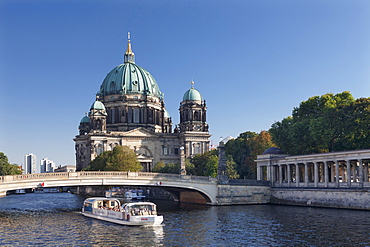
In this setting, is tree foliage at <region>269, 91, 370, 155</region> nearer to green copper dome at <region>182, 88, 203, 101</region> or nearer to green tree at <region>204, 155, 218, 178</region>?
green tree at <region>204, 155, 218, 178</region>

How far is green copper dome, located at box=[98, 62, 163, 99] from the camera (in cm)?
15950

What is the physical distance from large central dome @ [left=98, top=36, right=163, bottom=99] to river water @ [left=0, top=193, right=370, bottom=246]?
95254mm

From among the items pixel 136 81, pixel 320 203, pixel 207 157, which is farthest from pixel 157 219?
pixel 136 81

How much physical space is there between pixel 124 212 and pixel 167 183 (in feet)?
67.8

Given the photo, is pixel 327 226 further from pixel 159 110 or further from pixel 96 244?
pixel 159 110

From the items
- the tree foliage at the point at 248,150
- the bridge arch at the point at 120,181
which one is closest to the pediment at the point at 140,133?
the tree foliage at the point at 248,150

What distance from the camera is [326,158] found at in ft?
238

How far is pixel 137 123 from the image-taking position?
516ft

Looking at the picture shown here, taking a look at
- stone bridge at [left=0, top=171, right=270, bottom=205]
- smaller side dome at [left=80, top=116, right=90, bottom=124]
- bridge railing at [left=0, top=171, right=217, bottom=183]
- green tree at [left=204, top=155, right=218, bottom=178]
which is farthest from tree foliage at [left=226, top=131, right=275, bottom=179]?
smaller side dome at [left=80, top=116, right=90, bottom=124]

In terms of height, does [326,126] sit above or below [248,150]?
above

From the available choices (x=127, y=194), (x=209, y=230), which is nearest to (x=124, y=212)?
(x=209, y=230)

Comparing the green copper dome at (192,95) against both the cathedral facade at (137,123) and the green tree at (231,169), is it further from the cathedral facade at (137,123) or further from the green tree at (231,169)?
the green tree at (231,169)

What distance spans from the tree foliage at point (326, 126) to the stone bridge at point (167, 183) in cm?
984

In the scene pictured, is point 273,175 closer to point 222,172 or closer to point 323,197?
point 222,172
